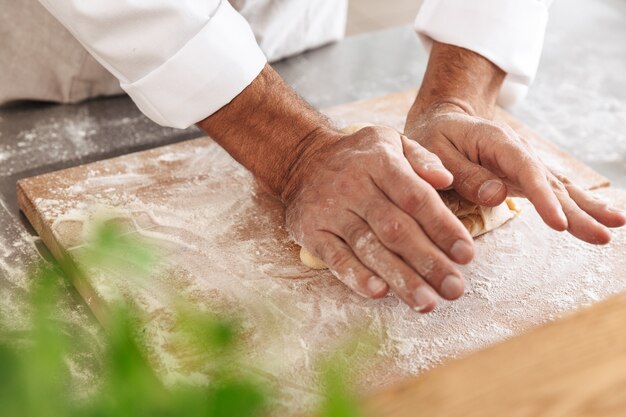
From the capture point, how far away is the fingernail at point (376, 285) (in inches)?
38.2

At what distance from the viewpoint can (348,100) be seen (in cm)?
165

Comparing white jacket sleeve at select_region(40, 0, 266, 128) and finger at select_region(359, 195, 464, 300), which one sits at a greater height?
white jacket sleeve at select_region(40, 0, 266, 128)

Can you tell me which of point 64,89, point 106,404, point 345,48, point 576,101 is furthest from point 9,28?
point 106,404

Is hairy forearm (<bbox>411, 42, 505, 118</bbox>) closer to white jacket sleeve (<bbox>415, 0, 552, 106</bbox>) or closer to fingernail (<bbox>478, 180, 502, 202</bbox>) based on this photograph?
white jacket sleeve (<bbox>415, 0, 552, 106</bbox>)

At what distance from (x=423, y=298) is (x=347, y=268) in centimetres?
12

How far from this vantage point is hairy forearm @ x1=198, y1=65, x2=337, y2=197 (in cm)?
116

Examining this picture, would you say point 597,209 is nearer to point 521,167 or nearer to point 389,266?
point 521,167

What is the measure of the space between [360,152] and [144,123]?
0.62 metres

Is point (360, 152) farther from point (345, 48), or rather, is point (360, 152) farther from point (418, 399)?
point (345, 48)

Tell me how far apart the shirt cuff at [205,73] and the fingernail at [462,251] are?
45 centimetres

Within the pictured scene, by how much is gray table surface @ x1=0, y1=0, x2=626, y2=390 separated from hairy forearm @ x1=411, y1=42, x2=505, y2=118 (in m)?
0.27

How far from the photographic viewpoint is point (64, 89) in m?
1.51

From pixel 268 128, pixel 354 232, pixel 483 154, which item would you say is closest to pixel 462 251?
pixel 354 232

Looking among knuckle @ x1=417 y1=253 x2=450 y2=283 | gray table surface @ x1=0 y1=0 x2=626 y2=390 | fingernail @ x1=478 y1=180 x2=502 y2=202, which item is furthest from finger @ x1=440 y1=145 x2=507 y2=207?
gray table surface @ x1=0 y1=0 x2=626 y2=390
